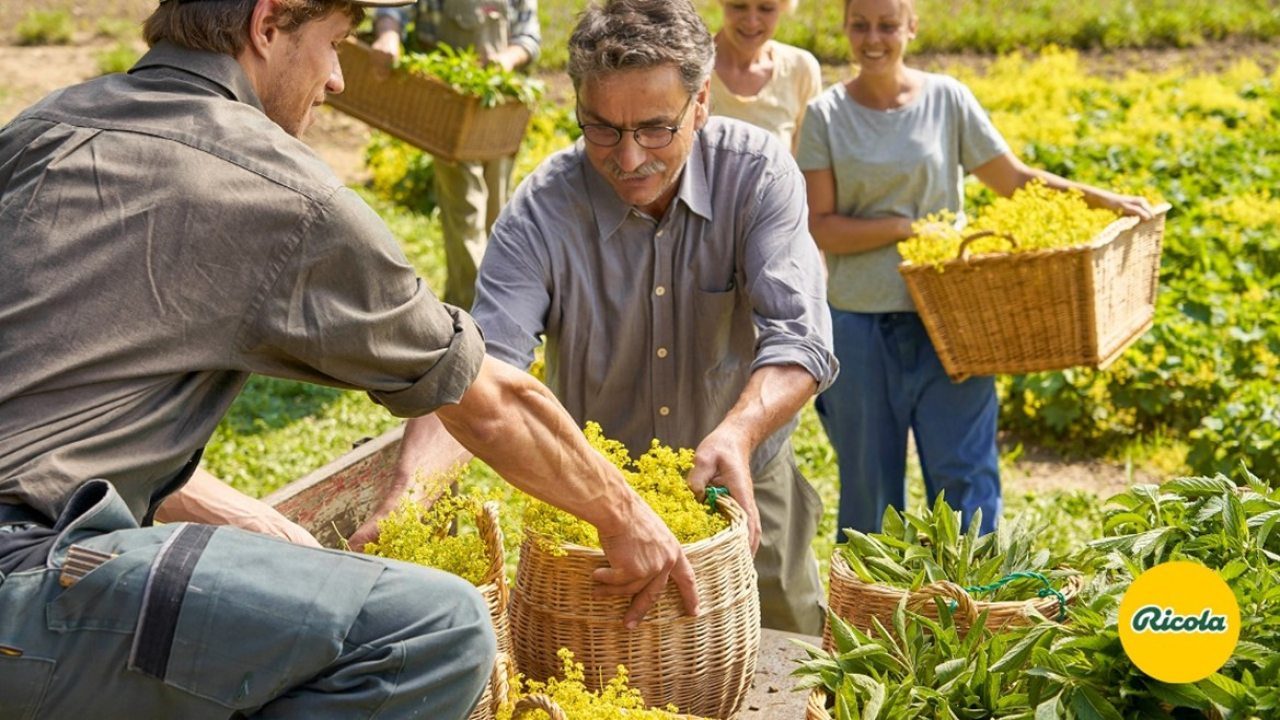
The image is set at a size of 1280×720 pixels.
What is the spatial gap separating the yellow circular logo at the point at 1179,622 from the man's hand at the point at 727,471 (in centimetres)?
87

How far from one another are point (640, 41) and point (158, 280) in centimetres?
137

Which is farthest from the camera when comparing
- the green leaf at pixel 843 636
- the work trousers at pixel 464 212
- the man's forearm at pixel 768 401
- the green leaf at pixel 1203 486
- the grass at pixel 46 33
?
the grass at pixel 46 33

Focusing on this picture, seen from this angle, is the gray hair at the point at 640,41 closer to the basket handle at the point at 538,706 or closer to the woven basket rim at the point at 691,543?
the woven basket rim at the point at 691,543

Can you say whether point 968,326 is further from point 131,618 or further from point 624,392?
point 131,618

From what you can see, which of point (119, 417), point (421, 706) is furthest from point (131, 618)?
point (421, 706)

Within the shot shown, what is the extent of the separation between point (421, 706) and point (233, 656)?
0.83 ft

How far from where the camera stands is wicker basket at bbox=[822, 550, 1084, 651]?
7.73 ft

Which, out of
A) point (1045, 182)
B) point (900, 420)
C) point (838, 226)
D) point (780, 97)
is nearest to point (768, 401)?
point (838, 226)

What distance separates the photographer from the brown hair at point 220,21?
6.61 feet

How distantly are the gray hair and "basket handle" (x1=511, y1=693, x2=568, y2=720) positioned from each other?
1300mm

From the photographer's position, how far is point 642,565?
2.37m

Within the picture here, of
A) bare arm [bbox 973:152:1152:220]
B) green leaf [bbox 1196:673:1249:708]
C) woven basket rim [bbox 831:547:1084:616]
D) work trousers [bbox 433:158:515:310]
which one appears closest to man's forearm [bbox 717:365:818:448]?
woven basket rim [bbox 831:547:1084:616]

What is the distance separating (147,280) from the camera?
6.07 feet

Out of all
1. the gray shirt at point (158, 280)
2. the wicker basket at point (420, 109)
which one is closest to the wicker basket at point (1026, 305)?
the gray shirt at point (158, 280)
